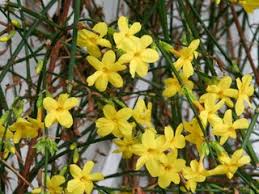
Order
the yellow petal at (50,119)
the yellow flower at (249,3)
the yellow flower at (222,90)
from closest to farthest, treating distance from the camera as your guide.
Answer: the yellow petal at (50,119) < the yellow flower at (222,90) < the yellow flower at (249,3)

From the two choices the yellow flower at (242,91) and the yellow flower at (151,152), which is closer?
the yellow flower at (151,152)

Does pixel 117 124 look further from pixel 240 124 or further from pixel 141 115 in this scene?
pixel 240 124

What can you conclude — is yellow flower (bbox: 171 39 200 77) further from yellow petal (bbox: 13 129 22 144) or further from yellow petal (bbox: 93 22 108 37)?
yellow petal (bbox: 13 129 22 144)

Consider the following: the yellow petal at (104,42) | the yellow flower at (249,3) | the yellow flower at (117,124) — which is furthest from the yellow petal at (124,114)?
the yellow flower at (249,3)

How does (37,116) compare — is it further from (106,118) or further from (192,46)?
(192,46)

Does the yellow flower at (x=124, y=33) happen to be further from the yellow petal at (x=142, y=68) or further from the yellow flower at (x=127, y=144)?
the yellow flower at (x=127, y=144)
